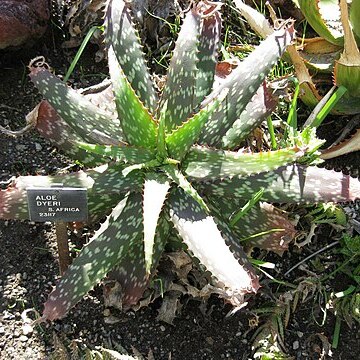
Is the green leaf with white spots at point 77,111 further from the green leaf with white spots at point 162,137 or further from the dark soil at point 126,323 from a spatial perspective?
the dark soil at point 126,323

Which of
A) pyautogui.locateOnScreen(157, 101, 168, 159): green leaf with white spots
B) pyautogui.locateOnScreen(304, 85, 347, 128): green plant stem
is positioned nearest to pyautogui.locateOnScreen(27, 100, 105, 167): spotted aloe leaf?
pyautogui.locateOnScreen(157, 101, 168, 159): green leaf with white spots

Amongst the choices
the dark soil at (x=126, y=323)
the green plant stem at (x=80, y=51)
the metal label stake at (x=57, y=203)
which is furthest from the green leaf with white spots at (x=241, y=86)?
the green plant stem at (x=80, y=51)

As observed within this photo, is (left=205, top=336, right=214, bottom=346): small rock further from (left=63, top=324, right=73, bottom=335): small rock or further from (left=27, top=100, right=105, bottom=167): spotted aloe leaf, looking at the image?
(left=27, top=100, right=105, bottom=167): spotted aloe leaf

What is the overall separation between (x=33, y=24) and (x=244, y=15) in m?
0.82

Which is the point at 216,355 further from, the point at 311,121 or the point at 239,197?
the point at 311,121

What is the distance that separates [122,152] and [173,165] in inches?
5.9

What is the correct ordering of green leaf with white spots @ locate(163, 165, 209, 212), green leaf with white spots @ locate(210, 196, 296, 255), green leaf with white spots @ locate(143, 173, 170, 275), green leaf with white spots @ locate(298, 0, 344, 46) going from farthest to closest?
1. green leaf with white spots @ locate(298, 0, 344, 46)
2. green leaf with white spots @ locate(210, 196, 296, 255)
3. green leaf with white spots @ locate(163, 165, 209, 212)
4. green leaf with white spots @ locate(143, 173, 170, 275)

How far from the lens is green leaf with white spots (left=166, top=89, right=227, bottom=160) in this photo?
1638 millimetres

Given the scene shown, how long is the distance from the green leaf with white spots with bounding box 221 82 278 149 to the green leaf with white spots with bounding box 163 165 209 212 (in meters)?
0.24

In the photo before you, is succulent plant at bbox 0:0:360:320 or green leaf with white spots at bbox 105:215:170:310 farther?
green leaf with white spots at bbox 105:215:170:310

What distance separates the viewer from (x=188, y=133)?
5.60 ft

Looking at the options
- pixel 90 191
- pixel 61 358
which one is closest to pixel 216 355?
pixel 61 358

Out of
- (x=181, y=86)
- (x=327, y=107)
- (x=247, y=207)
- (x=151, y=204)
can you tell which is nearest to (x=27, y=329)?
(x=151, y=204)

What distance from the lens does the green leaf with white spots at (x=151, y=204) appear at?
1551 mm
